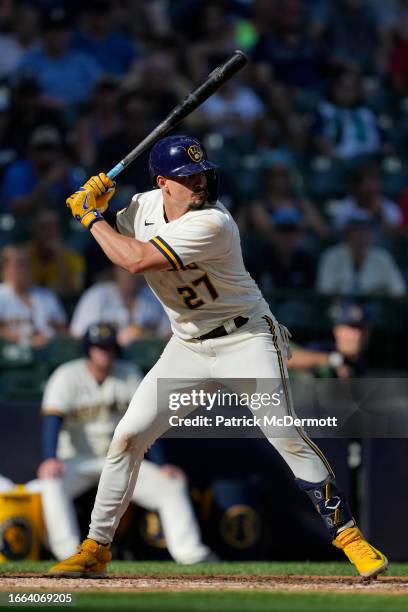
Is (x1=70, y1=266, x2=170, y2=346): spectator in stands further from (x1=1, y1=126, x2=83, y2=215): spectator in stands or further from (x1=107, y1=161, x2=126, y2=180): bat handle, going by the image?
(x1=107, y1=161, x2=126, y2=180): bat handle

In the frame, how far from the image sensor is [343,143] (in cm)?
1145

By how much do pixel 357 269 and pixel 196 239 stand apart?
180 inches

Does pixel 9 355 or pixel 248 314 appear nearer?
pixel 248 314

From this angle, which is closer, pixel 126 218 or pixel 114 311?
pixel 126 218

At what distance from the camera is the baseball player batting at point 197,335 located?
16.6ft

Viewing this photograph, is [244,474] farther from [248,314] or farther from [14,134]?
[14,134]

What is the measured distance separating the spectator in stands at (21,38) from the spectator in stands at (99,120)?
95 centimetres

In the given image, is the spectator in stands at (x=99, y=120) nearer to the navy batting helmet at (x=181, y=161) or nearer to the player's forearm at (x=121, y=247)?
the navy batting helmet at (x=181, y=161)

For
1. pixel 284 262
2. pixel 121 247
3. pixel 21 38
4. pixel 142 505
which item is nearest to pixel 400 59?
pixel 21 38

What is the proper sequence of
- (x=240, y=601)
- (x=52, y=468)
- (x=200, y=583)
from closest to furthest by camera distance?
(x=240, y=601), (x=200, y=583), (x=52, y=468)

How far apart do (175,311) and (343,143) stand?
6587 millimetres

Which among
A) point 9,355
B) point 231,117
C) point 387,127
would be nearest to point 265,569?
point 9,355

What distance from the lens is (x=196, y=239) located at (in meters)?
4.98

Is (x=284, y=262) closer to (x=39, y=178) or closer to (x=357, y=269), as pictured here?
(x=357, y=269)
